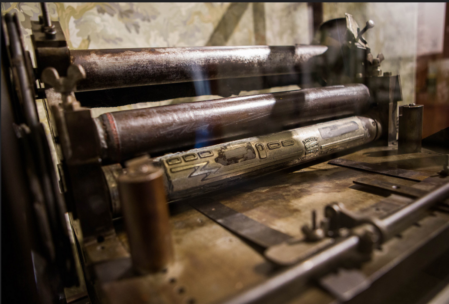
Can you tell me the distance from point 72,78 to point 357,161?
5.12 feet

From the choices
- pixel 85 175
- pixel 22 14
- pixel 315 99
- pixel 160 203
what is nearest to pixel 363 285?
pixel 160 203

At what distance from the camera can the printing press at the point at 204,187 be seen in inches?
32.9

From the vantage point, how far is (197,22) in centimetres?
291

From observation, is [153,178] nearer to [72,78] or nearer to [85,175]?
[85,175]

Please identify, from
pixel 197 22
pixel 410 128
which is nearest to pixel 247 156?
pixel 410 128

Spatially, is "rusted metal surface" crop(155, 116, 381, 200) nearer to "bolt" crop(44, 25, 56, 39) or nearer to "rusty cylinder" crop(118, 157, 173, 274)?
"rusty cylinder" crop(118, 157, 173, 274)

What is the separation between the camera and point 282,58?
201 centimetres

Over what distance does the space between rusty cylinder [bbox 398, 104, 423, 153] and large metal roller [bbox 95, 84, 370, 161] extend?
287mm

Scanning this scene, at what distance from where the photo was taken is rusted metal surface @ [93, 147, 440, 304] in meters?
0.80

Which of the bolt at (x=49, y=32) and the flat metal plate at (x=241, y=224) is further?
the bolt at (x=49, y=32)

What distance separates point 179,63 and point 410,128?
148 centimetres

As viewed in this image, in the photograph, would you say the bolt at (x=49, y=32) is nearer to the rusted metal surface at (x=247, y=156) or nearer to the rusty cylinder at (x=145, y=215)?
the rusted metal surface at (x=247, y=156)

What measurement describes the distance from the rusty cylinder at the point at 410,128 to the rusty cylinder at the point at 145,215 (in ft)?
5.61

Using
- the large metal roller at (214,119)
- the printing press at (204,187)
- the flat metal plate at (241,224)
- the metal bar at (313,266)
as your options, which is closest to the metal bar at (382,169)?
the printing press at (204,187)
